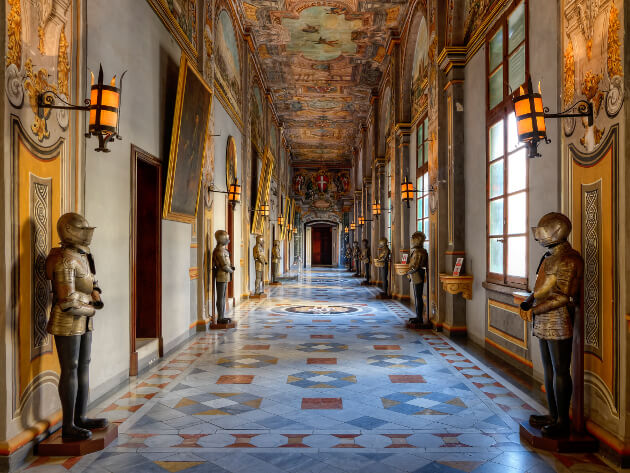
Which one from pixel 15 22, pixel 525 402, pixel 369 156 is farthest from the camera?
pixel 369 156

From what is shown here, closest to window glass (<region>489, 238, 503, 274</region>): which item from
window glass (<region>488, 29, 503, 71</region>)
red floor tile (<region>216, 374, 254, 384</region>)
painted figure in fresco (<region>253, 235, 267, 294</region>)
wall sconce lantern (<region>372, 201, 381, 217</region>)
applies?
window glass (<region>488, 29, 503, 71</region>)

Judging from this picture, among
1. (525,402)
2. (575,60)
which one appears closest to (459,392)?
(525,402)

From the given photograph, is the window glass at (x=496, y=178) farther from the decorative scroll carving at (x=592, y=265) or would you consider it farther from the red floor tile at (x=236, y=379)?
the red floor tile at (x=236, y=379)

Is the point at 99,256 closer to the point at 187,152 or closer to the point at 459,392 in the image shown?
the point at 187,152

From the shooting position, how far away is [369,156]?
2158cm

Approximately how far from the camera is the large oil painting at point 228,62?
10.2 metres

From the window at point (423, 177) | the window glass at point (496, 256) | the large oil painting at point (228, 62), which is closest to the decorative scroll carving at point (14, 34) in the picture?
the window glass at point (496, 256)

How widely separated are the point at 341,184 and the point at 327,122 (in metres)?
10.0

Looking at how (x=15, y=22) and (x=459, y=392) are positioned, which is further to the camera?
(x=459, y=392)

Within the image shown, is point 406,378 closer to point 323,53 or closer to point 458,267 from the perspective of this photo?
point 458,267

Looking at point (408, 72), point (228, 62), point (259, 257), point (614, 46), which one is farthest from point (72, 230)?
point (408, 72)

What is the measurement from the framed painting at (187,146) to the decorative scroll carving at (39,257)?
2.84 meters

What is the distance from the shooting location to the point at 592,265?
144 inches

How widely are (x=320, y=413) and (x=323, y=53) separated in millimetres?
12814
